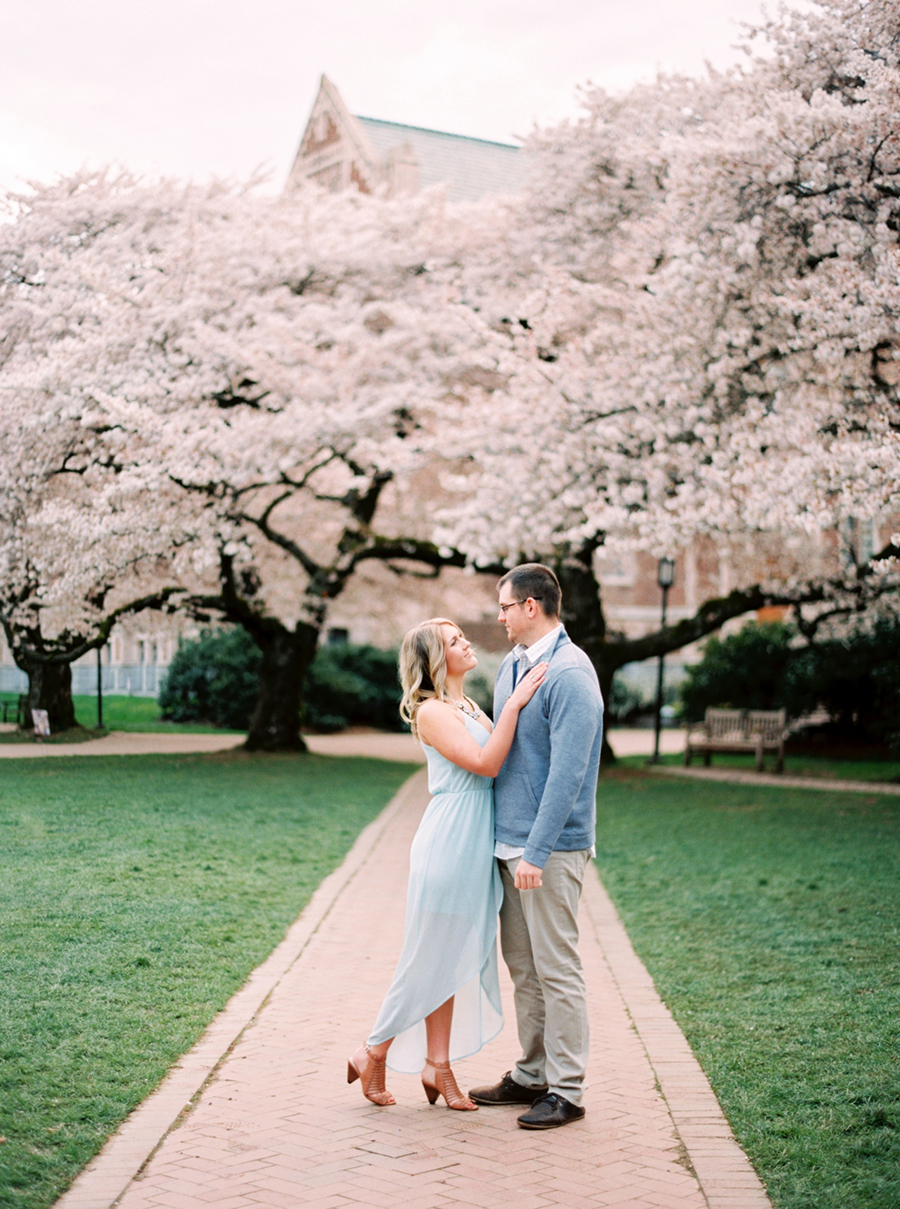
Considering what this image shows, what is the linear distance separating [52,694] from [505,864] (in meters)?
5.64

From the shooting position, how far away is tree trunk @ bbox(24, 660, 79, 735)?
8.88 m

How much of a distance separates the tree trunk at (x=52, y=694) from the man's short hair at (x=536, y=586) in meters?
5.47

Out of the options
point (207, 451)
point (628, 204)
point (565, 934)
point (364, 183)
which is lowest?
point (565, 934)

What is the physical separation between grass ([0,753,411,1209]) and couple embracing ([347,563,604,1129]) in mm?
1111

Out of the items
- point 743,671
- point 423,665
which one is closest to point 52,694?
point 423,665

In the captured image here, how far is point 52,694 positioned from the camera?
904 centimetres

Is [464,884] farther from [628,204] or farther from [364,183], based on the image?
[364,183]

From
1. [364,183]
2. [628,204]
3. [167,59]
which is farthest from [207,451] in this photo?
[364,183]

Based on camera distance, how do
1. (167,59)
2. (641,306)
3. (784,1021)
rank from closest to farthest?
(784,1021)
(167,59)
(641,306)

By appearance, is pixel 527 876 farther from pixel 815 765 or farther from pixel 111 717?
pixel 815 765

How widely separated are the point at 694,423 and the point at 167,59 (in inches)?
264

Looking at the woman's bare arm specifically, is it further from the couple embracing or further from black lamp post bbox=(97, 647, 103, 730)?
black lamp post bbox=(97, 647, 103, 730)

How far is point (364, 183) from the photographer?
32.0 meters

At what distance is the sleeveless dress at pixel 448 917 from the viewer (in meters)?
4.43
